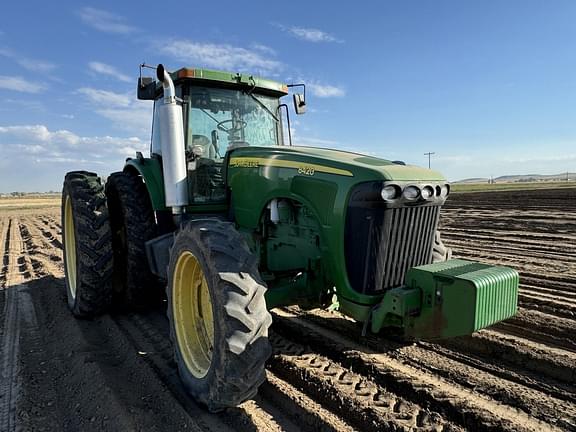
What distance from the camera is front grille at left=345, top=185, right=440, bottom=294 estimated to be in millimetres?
2904

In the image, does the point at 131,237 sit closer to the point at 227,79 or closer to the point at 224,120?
the point at 224,120

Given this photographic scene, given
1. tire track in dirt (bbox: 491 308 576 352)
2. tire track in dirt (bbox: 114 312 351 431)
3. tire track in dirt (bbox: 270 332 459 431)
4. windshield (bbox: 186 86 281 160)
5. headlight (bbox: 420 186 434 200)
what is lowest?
tire track in dirt (bbox: 114 312 351 431)

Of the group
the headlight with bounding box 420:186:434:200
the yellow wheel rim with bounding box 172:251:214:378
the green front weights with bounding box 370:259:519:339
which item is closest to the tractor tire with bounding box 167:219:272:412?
the yellow wheel rim with bounding box 172:251:214:378

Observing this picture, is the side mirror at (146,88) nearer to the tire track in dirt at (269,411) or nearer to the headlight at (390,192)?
the tire track in dirt at (269,411)

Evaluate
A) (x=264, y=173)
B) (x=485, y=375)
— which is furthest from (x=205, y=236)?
(x=485, y=375)

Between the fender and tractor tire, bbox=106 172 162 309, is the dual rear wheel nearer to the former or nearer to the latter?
tractor tire, bbox=106 172 162 309

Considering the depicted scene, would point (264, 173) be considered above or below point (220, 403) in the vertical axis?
above

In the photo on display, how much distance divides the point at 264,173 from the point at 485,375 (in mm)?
2303

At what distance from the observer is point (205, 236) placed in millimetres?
2953

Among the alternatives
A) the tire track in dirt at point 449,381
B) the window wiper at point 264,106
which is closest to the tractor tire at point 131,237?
the window wiper at point 264,106

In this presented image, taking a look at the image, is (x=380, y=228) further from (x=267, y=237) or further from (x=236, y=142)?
(x=236, y=142)

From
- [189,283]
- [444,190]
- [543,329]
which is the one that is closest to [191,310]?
[189,283]

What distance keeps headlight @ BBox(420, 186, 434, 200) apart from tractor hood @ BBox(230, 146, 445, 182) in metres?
0.08

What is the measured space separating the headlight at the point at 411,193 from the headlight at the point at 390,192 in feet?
0.21
